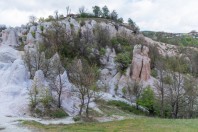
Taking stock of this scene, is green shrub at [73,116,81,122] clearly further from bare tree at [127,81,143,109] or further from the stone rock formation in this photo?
the stone rock formation

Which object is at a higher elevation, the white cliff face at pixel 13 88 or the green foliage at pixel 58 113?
the white cliff face at pixel 13 88

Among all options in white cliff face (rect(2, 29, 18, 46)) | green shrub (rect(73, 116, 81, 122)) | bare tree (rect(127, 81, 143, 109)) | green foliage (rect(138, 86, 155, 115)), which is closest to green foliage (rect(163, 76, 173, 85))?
green foliage (rect(138, 86, 155, 115))

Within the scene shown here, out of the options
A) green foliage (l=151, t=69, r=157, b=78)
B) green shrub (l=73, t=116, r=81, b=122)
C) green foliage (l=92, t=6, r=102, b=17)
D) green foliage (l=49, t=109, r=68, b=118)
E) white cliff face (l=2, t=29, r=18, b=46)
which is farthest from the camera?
green foliage (l=92, t=6, r=102, b=17)

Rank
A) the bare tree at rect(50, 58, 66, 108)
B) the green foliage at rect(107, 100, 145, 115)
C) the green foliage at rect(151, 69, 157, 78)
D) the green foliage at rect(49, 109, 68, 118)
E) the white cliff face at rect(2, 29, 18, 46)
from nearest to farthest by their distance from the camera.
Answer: the green foliage at rect(49, 109, 68, 118), the bare tree at rect(50, 58, 66, 108), the green foliage at rect(107, 100, 145, 115), the green foliage at rect(151, 69, 157, 78), the white cliff face at rect(2, 29, 18, 46)

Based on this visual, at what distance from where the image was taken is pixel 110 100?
59750 millimetres

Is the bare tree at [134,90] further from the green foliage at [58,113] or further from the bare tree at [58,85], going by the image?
the green foliage at [58,113]

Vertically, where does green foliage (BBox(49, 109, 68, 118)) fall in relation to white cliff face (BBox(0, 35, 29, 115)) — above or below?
below

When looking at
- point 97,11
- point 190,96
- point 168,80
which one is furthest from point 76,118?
point 97,11

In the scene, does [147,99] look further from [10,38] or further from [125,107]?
[10,38]

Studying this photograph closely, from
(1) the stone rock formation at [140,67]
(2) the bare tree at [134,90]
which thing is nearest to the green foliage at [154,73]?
(1) the stone rock formation at [140,67]

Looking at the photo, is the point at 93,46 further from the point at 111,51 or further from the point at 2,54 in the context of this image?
the point at 2,54

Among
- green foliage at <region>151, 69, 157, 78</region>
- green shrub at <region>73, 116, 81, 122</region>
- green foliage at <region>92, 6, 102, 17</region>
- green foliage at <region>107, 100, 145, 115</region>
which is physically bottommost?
green foliage at <region>107, 100, 145, 115</region>

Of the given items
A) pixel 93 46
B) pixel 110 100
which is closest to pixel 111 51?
pixel 93 46

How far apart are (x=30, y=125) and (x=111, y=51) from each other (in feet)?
194
